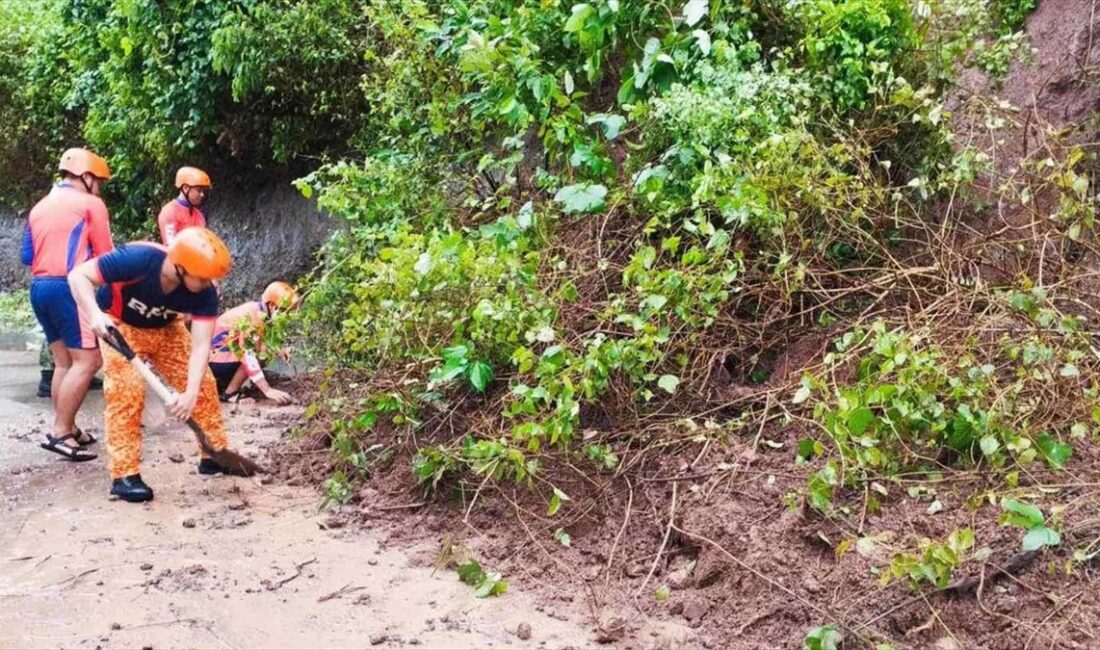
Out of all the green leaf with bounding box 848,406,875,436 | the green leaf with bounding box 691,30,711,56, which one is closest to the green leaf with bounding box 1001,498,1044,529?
the green leaf with bounding box 848,406,875,436

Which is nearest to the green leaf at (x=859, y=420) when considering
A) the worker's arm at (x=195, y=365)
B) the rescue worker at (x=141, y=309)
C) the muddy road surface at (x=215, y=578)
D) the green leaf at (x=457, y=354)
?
the muddy road surface at (x=215, y=578)

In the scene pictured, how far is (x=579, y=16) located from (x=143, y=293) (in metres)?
2.79

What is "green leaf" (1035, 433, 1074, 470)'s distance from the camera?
3.64 metres

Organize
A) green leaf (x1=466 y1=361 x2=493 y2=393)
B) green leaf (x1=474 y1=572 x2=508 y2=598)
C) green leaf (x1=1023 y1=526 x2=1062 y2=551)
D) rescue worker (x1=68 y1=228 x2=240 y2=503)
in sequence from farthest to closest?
rescue worker (x1=68 y1=228 x2=240 y2=503)
green leaf (x1=466 y1=361 x2=493 y2=393)
green leaf (x1=474 y1=572 x2=508 y2=598)
green leaf (x1=1023 y1=526 x2=1062 y2=551)

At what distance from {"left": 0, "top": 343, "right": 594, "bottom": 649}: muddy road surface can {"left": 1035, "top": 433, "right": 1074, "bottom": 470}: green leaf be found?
6.00 ft

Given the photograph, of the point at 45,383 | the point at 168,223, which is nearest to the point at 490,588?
the point at 168,223

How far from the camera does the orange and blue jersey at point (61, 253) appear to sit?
5.92 meters

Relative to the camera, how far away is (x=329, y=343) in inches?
229

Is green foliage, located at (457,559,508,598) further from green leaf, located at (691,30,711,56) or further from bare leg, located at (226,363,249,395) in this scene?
bare leg, located at (226,363,249,395)

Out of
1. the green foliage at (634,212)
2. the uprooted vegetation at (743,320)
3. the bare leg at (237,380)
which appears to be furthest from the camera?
the bare leg at (237,380)

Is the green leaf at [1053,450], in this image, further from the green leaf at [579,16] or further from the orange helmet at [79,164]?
the orange helmet at [79,164]

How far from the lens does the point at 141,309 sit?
5055 mm

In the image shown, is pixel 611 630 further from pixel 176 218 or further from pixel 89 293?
pixel 176 218

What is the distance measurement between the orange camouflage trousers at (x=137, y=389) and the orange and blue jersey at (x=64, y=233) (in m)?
1.12
